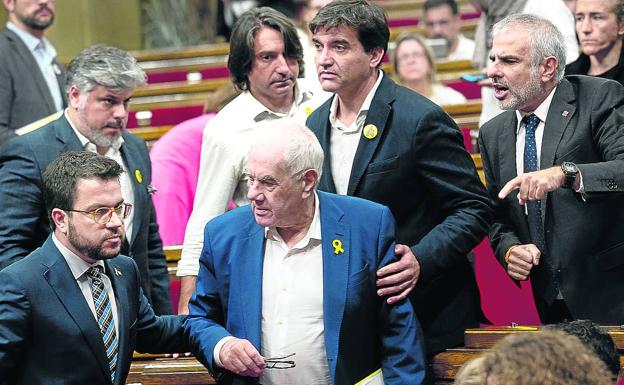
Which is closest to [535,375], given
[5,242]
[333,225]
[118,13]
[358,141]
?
[333,225]

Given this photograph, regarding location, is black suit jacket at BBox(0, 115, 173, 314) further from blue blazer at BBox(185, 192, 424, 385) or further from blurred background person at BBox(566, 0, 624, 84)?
blurred background person at BBox(566, 0, 624, 84)

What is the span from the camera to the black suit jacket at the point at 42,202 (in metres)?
3.59

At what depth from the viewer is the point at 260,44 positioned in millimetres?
3975

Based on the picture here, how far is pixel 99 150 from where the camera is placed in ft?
12.8

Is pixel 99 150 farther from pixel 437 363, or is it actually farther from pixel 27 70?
pixel 27 70

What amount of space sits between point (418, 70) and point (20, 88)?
2046 millimetres

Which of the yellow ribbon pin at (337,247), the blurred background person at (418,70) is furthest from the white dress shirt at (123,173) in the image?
the blurred background person at (418,70)

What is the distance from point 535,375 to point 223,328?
3.88ft

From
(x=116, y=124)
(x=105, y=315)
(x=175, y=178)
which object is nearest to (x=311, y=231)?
(x=105, y=315)

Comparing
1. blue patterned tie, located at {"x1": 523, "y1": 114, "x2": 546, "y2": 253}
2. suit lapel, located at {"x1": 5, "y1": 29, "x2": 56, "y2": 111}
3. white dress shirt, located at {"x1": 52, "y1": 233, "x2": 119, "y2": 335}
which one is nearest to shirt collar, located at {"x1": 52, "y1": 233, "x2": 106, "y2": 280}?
white dress shirt, located at {"x1": 52, "y1": 233, "x2": 119, "y2": 335}

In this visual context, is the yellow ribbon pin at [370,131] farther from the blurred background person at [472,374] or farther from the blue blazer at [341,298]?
the blurred background person at [472,374]

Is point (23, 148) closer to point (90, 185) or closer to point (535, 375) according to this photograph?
point (90, 185)

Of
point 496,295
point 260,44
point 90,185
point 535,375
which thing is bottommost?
point 496,295

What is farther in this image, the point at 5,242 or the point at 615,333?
the point at 5,242
